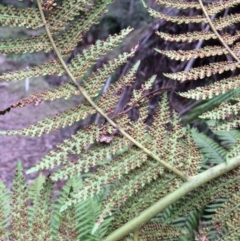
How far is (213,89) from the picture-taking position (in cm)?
71

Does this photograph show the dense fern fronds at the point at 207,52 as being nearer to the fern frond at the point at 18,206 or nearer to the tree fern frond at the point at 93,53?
the tree fern frond at the point at 93,53

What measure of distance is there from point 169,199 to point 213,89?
0.20m

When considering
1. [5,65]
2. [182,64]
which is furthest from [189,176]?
[5,65]

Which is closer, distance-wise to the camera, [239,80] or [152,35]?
[239,80]

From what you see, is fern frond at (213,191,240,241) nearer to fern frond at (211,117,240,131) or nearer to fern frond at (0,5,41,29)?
fern frond at (211,117,240,131)

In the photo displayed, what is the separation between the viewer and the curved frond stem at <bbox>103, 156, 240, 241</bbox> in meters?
0.66

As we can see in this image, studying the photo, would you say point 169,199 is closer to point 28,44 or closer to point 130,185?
point 130,185

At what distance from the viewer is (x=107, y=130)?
2.17 feet

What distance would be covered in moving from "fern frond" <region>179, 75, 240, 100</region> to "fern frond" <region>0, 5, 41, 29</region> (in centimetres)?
26

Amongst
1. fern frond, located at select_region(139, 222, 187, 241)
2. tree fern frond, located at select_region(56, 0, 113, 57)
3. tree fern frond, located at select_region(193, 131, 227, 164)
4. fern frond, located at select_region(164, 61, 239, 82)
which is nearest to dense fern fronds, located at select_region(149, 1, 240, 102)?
fern frond, located at select_region(164, 61, 239, 82)

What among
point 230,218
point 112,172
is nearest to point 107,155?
point 112,172

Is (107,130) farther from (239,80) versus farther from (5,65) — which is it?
(5,65)

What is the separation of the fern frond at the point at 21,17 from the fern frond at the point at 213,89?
0.87 ft

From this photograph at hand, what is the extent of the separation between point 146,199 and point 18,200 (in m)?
0.21
